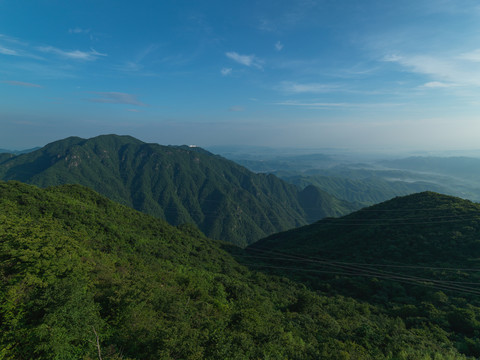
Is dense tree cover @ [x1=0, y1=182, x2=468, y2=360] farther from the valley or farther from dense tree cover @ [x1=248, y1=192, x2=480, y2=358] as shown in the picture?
dense tree cover @ [x1=248, y1=192, x2=480, y2=358]

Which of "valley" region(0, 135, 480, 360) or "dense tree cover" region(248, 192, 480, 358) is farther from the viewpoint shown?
"dense tree cover" region(248, 192, 480, 358)

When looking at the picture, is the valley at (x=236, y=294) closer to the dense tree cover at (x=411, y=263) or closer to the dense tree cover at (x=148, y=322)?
the dense tree cover at (x=148, y=322)

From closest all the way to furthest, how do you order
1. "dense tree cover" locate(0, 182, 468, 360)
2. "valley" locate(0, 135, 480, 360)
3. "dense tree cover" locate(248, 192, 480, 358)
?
"dense tree cover" locate(0, 182, 468, 360) < "valley" locate(0, 135, 480, 360) < "dense tree cover" locate(248, 192, 480, 358)

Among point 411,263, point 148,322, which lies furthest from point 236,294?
point 411,263

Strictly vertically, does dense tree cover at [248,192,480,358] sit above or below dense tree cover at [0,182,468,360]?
below

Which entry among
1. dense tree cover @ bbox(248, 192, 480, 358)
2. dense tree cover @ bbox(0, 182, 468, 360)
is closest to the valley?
dense tree cover @ bbox(0, 182, 468, 360)

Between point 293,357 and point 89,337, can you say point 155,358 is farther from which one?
point 293,357

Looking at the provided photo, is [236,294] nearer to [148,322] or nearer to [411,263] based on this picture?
[148,322]

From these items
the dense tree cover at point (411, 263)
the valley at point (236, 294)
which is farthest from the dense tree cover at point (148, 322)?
the dense tree cover at point (411, 263)
